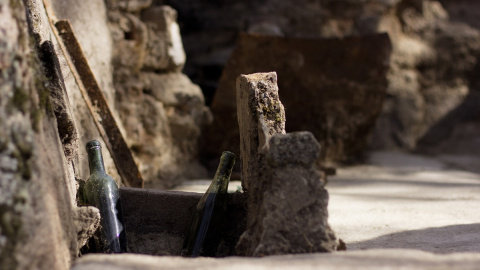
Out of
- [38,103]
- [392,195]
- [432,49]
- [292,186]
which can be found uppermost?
[432,49]

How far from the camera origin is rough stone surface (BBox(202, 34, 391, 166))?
5113 mm

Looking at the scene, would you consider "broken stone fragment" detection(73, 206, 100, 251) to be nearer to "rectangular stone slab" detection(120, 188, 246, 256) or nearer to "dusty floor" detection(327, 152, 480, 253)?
"rectangular stone slab" detection(120, 188, 246, 256)

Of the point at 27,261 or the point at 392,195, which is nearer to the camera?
the point at 27,261

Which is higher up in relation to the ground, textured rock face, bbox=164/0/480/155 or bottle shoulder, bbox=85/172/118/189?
textured rock face, bbox=164/0/480/155

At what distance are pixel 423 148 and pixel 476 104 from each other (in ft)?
2.70

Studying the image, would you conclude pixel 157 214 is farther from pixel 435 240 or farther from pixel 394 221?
pixel 394 221

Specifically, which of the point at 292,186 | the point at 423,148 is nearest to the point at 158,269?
the point at 292,186

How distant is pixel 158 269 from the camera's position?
4.84ft

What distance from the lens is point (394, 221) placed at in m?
3.04

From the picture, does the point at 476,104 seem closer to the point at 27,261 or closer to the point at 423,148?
the point at 423,148

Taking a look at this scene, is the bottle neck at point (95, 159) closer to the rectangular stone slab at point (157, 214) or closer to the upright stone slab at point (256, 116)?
the rectangular stone slab at point (157, 214)

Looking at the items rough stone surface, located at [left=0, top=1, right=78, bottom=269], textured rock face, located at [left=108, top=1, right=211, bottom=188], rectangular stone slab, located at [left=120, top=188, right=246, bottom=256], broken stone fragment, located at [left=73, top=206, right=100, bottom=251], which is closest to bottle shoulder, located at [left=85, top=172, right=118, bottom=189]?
rectangular stone slab, located at [left=120, top=188, right=246, bottom=256]

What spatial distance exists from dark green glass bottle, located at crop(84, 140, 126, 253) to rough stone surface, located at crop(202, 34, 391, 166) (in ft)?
9.25

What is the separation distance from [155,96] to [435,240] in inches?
105
